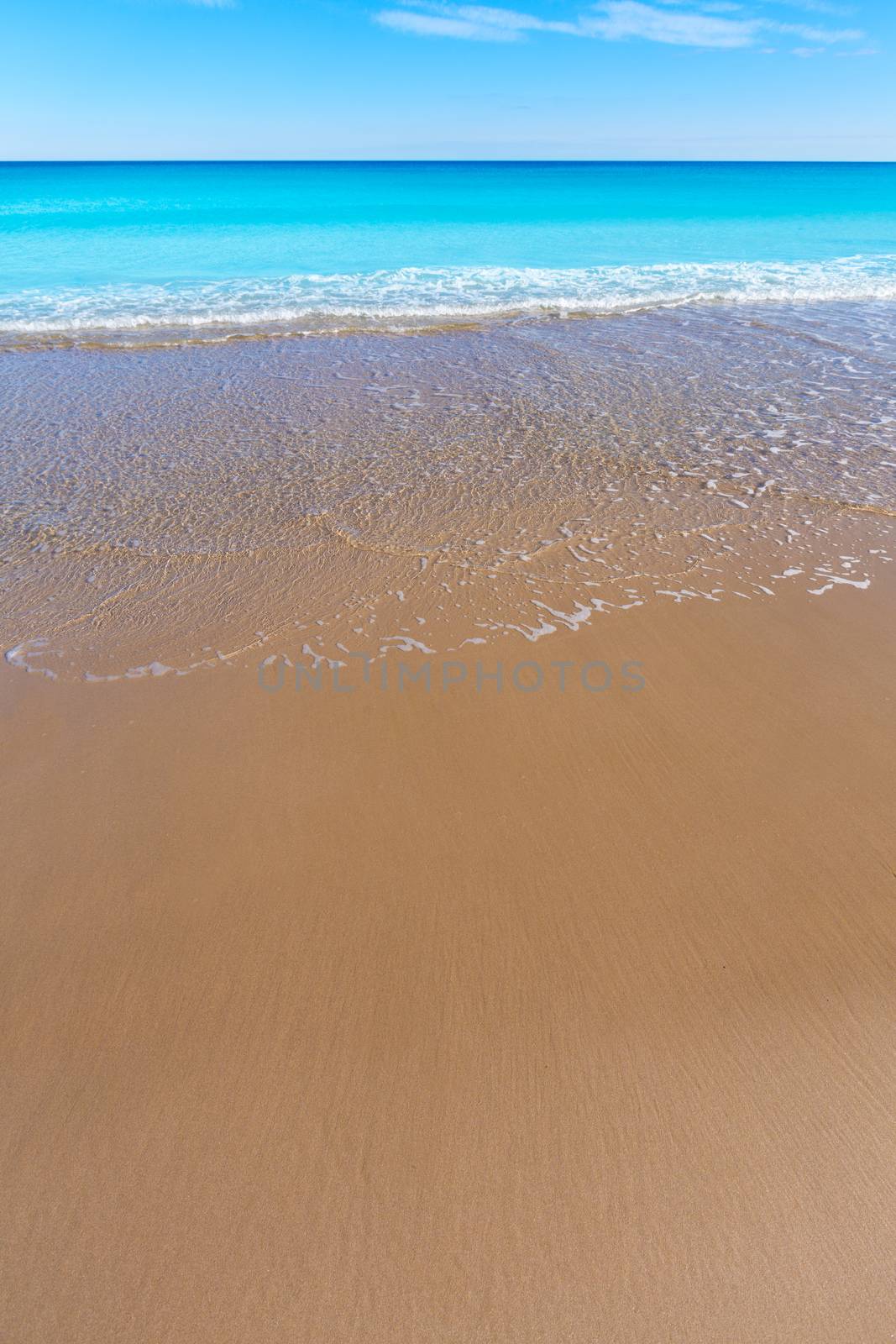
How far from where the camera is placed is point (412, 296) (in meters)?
14.5

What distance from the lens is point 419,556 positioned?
4840mm

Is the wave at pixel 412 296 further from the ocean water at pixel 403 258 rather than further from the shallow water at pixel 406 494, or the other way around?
the shallow water at pixel 406 494

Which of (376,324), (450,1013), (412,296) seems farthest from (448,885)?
(412,296)

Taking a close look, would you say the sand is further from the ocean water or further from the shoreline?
the ocean water

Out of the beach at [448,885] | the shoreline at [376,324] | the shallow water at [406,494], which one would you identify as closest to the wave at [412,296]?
the shoreline at [376,324]

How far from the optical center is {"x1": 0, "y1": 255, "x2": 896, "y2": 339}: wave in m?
12.2

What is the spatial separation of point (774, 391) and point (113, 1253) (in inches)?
359

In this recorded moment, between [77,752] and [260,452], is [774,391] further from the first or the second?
[77,752]

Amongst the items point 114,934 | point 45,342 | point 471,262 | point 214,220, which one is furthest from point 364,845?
point 214,220

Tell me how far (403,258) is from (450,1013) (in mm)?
21764

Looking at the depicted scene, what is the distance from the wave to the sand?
1048 centimetres

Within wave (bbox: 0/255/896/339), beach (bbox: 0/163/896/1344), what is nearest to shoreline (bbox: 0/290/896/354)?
wave (bbox: 0/255/896/339)

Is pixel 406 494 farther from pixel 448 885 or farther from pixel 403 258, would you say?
pixel 403 258

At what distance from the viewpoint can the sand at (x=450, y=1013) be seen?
5.58 ft
